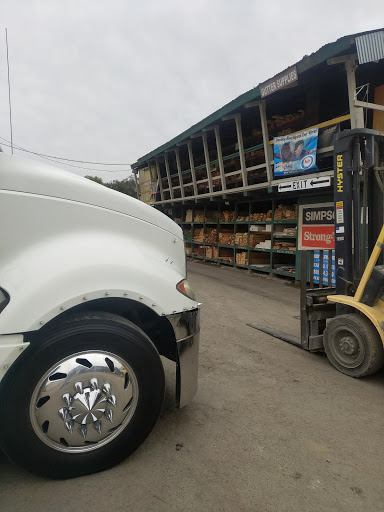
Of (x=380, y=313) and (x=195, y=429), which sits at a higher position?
(x=380, y=313)

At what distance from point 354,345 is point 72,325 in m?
3.15

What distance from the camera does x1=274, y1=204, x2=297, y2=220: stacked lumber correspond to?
976 cm

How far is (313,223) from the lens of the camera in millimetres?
8898

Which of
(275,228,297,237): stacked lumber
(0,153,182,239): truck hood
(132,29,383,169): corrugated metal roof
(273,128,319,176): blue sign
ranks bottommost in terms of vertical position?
(275,228,297,237): stacked lumber

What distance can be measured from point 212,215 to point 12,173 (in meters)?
12.3

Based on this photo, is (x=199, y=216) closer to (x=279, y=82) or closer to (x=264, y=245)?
(x=264, y=245)

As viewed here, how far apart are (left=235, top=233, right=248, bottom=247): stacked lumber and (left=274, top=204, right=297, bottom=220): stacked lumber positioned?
5.58ft

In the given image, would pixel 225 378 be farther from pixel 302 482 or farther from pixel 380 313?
pixel 380 313

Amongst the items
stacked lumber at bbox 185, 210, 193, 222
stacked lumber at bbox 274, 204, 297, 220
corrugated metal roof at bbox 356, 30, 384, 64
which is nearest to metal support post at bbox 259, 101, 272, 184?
stacked lumber at bbox 274, 204, 297, 220

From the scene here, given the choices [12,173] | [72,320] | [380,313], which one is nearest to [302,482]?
[72,320]

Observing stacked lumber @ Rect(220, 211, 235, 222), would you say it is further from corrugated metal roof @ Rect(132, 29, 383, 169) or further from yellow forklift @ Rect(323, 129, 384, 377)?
yellow forklift @ Rect(323, 129, 384, 377)

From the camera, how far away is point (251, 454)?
2.32 meters

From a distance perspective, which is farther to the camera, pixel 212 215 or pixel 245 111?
pixel 212 215

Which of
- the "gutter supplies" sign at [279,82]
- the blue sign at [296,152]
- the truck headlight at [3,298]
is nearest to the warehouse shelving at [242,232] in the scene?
the blue sign at [296,152]
